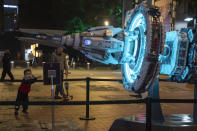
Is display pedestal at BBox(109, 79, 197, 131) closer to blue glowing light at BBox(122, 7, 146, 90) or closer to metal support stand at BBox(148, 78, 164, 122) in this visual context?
metal support stand at BBox(148, 78, 164, 122)

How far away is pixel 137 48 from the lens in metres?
5.07

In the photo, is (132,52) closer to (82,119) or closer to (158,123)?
(158,123)

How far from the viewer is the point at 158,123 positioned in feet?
17.8

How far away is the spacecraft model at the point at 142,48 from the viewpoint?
450cm

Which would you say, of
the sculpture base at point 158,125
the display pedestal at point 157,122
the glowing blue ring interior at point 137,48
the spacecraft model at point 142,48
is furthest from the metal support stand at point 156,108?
the glowing blue ring interior at point 137,48

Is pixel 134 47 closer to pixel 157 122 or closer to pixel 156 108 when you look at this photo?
pixel 156 108

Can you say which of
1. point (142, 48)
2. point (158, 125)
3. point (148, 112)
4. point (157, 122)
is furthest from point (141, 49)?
point (157, 122)

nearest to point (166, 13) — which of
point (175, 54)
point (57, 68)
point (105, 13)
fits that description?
point (175, 54)

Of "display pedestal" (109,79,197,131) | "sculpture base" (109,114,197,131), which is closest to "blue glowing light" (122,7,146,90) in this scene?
"display pedestal" (109,79,197,131)

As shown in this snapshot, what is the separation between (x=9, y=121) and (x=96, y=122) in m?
2.10

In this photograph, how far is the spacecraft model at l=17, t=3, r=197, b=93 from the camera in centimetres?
450

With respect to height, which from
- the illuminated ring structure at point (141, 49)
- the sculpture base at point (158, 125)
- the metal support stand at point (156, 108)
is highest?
the illuminated ring structure at point (141, 49)

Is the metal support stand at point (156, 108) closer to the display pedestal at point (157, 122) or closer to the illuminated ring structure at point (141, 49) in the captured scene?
the display pedestal at point (157, 122)

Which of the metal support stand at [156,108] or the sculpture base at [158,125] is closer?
the sculpture base at [158,125]
